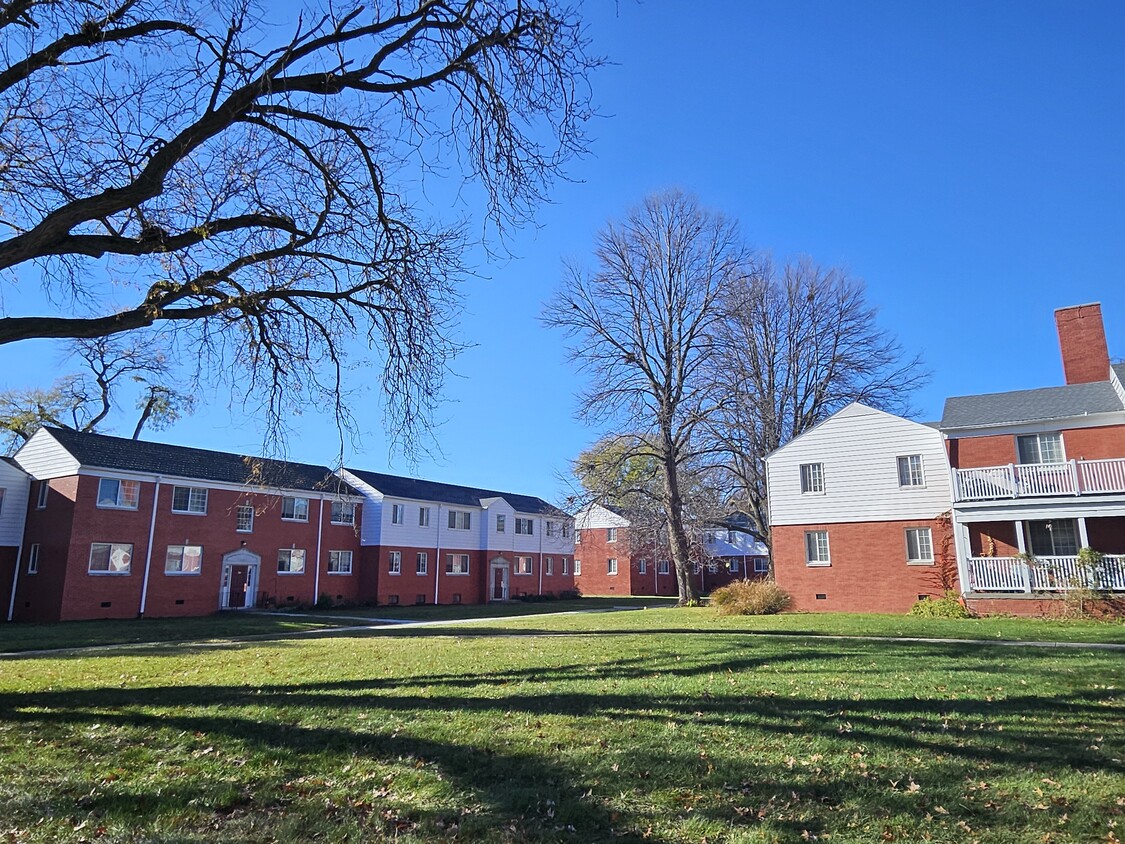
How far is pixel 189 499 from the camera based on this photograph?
31.8 meters

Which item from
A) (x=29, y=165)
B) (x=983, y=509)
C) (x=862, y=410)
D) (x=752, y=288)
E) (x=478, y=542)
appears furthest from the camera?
(x=478, y=542)

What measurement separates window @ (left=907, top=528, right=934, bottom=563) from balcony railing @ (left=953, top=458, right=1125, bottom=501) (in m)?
2.11

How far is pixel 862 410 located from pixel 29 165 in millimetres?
26351

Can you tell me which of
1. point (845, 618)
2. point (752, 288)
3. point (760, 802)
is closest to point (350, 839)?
point (760, 802)

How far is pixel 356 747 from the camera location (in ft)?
20.8

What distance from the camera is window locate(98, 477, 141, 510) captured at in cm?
2869

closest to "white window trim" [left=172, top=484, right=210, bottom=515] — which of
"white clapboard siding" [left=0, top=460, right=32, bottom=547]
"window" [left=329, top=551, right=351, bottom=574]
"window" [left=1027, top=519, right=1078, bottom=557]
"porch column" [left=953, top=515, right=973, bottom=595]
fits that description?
"white clapboard siding" [left=0, top=460, right=32, bottom=547]

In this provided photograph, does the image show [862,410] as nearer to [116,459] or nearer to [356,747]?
[356,747]

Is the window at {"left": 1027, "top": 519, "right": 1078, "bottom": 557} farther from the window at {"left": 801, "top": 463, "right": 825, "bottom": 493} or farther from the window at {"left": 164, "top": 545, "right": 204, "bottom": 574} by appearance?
the window at {"left": 164, "top": 545, "right": 204, "bottom": 574}

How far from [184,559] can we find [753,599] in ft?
79.0

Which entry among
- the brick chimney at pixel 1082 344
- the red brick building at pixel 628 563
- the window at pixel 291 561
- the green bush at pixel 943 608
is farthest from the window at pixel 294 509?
the brick chimney at pixel 1082 344

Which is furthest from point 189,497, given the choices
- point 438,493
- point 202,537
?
→ point 438,493

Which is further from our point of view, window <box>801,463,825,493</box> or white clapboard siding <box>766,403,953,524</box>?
window <box>801,463,825,493</box>

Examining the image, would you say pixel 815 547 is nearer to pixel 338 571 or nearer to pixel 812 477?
pixel 812 477
